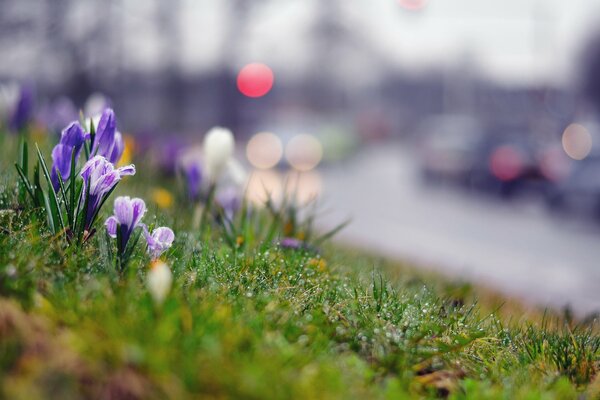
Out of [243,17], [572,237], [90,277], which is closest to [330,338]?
[90,277]

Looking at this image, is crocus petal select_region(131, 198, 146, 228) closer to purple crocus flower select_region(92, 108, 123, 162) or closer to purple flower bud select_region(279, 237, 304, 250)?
purple crocus flower select_region(92, 108, 123, 162)

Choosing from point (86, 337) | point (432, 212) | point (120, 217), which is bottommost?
point (432, 212)

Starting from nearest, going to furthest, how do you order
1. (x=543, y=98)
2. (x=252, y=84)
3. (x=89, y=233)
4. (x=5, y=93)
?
(x=89, y=233)
(x=5, y=93)
(x=543, y=98)
(x=252, y=84)

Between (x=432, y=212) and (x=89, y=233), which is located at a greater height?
(x=89, y=233)

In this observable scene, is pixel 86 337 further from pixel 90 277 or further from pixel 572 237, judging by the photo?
pixel 572 237

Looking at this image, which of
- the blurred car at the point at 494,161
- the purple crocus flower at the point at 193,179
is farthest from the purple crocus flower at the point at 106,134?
the blurred car at the point at 494,161
